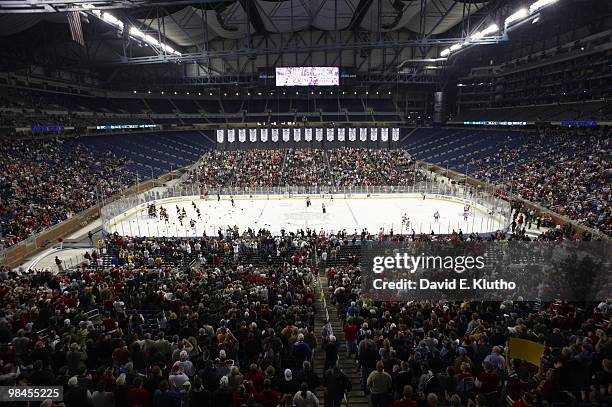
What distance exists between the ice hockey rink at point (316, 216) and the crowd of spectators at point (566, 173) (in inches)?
198

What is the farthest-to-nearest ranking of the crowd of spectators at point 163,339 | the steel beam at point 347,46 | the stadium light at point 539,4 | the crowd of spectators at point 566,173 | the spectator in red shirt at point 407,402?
the steel beam at point 347,46
the stadium light at point 539,4
the crowd of spectators at point 566,173
the crowd of spectators at point 163,339
the spectator in red shirt at point 407,402

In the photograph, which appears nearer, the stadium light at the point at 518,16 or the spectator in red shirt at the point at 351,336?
the spectator in red shirt at the point at 351,336

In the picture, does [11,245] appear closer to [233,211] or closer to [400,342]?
[233,211]

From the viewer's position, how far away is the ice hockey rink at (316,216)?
32.8 metres

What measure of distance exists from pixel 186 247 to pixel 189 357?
16904 mm

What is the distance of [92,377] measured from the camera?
7.02 m

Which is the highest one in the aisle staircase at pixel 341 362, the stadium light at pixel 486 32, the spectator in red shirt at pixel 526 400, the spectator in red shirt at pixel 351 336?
the stadium light at pixel 486 32

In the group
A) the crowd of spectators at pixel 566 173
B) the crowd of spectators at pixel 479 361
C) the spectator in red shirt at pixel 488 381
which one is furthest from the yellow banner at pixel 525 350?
the crowd of spectators at pixel 566 173

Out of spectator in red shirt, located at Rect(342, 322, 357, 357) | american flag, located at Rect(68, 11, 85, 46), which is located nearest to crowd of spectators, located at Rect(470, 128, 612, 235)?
spectator in red shirt, located at Rect(342, 322, 357, 357)

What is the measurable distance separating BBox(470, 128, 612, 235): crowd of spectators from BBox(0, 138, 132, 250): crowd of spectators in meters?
39.0

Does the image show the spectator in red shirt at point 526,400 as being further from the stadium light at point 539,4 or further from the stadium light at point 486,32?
the stadium light at point 539,4

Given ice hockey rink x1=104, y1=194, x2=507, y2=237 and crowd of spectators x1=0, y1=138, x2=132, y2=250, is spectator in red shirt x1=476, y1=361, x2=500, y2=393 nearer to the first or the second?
ice hockey rink x1=104, y1=194, x2=507, y2=237

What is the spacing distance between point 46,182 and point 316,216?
24.9 metres

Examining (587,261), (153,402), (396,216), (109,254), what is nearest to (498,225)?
(396,216)
